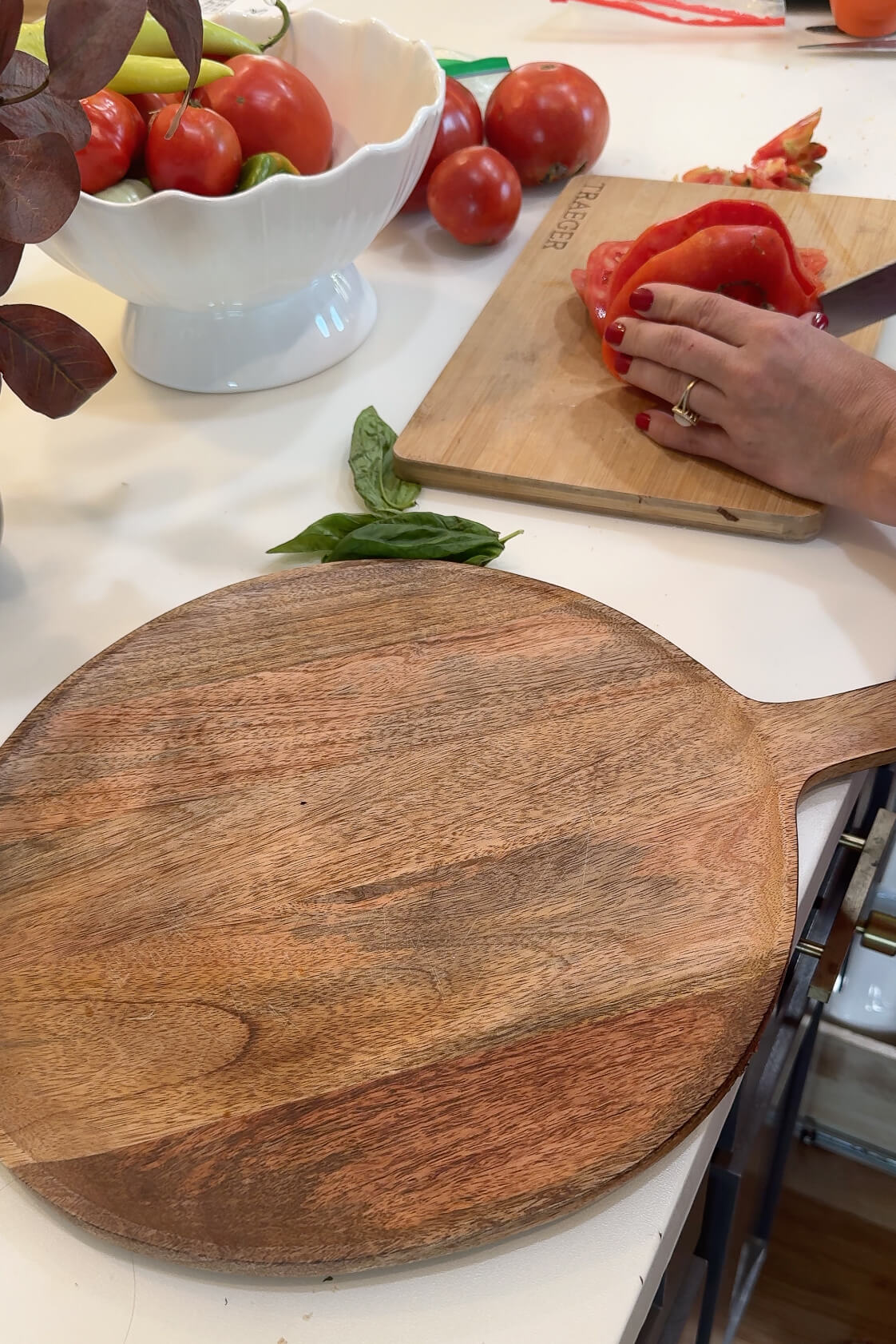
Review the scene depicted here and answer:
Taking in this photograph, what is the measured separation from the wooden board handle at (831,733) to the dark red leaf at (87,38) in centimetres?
53

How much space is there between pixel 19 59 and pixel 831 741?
2.07 ft

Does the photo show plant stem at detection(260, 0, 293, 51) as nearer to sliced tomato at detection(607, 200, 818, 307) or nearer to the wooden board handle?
sliced tomato at detection(607, 200, 818, 307)

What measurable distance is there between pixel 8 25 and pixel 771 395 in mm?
572

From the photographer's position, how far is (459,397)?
97 cm

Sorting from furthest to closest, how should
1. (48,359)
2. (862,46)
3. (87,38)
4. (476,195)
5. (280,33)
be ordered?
(862,46) → (476,195) → (280,33) → (48,359) → (87,38)

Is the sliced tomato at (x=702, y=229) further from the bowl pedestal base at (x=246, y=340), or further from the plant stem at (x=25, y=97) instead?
the plant stem at (x=25, y=97)

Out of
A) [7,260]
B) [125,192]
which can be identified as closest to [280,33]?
[125,192]

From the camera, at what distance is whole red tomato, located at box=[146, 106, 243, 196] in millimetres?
874

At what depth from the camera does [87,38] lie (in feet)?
1.93

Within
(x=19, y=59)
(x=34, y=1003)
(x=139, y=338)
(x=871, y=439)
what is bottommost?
(x=34, y=1003)

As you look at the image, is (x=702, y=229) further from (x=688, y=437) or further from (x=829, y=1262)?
(x=829, y=1262)

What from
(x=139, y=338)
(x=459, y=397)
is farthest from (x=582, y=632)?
(x=139, y=338)

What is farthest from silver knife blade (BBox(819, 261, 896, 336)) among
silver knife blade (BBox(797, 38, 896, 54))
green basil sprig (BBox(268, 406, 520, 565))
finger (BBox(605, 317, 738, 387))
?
silver knife blade (BBox(797, 38, 896, 54))

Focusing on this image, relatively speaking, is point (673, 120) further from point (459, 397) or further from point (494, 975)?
point (494, 975)
